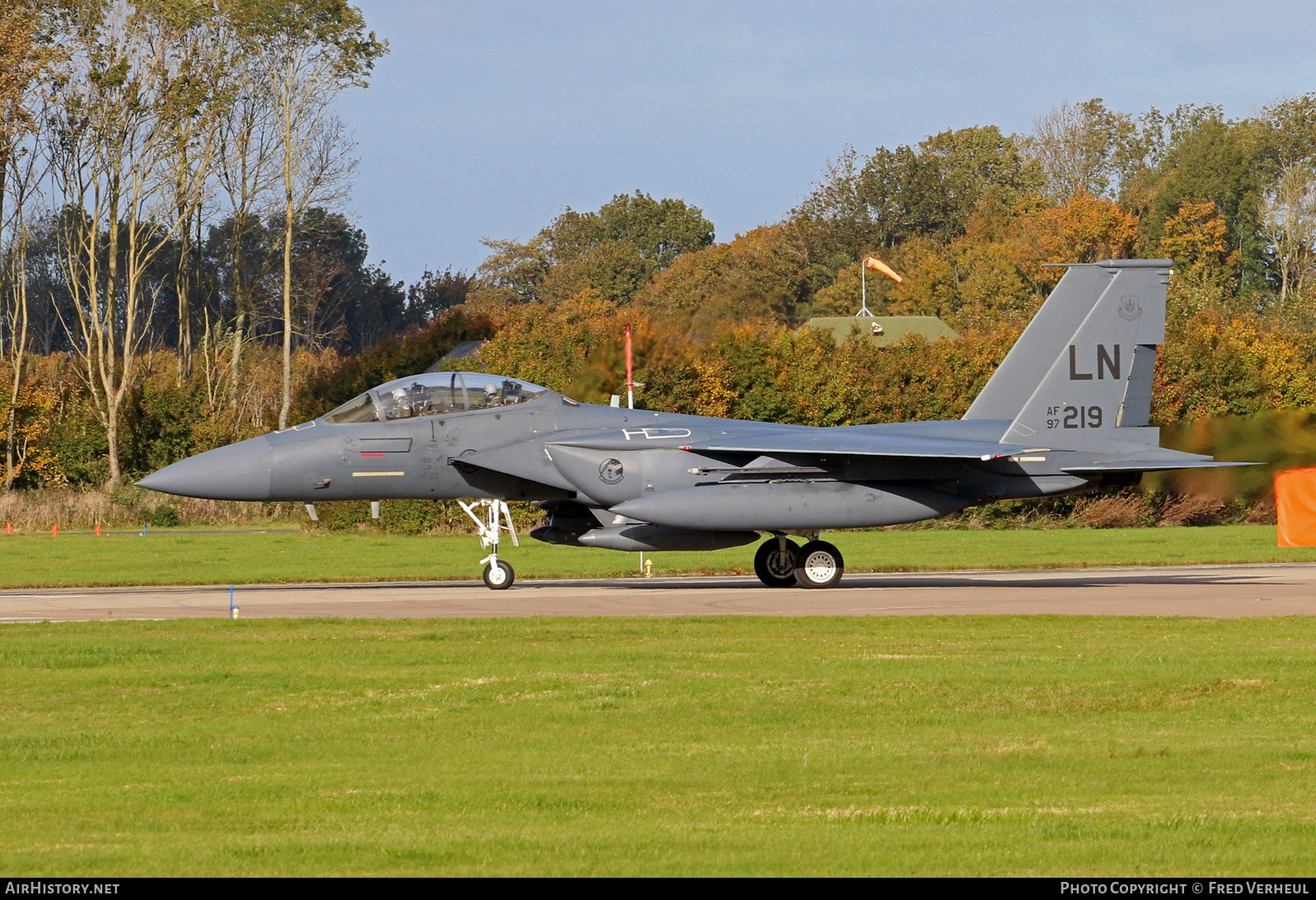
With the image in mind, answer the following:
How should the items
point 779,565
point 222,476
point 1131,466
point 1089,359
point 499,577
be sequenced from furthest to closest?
point 779,565
point 1089,359
point 499,577
point 1131,466
point 222,476

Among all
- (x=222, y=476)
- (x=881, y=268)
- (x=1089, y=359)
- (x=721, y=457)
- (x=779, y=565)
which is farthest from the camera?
(x=881, y=268)

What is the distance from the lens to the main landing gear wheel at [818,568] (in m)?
21.6

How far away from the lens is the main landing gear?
70.8ft

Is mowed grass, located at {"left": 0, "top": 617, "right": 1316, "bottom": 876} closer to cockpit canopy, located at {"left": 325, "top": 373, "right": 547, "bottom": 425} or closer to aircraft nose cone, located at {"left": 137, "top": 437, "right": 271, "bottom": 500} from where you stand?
aircraft nose cone, located at {"left": 137, "top": 437, "right": 271, "bottom": 500}

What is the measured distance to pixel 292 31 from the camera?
50.0 metres

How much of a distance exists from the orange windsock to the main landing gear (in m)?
51.9

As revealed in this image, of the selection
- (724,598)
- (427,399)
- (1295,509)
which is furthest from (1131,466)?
(1295,509)

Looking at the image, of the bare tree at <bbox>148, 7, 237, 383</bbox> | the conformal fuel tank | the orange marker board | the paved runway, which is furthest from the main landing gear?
the bare tree at <bbox>148, 7, 237, 383</bbox>

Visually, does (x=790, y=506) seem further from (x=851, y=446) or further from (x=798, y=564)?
(x=798, y=564)

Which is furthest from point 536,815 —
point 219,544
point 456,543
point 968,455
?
point 219,544

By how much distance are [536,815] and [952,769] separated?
254 centimetres

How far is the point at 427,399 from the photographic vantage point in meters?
21.0

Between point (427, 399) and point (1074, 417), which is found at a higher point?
point (427, 399)

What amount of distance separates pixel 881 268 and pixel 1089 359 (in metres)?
51.8
